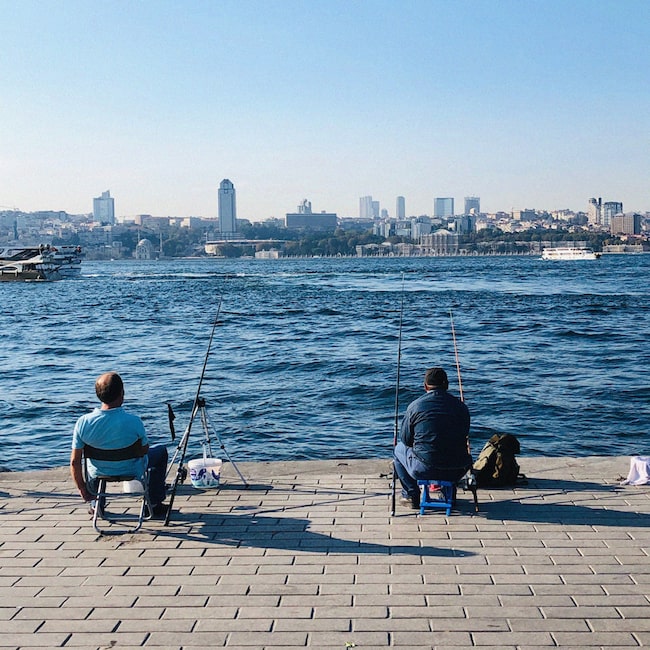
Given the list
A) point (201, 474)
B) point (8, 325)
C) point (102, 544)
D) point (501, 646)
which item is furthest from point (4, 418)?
point (8, 325)

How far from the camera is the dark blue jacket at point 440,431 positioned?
5508 mm

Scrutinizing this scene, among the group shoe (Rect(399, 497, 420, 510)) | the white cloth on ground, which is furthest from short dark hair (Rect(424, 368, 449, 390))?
the white cloth on ground

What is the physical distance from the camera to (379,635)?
3799 millimetres

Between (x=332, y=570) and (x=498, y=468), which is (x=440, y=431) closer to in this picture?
(x=498, y=468)

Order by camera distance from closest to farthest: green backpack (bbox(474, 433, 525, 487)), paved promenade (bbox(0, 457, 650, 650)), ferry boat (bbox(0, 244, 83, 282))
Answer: paved promenade (bbox(0, 457, 650, 650))
green backpack (bbox(474, 433, 525, 487))
ferry boat (bbox(0, 244, 83, 282))

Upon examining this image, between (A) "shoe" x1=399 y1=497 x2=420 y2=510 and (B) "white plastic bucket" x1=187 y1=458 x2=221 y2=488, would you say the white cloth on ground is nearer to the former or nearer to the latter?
(A) "shoe" x1=399 y1=497 x2=420 y2=510

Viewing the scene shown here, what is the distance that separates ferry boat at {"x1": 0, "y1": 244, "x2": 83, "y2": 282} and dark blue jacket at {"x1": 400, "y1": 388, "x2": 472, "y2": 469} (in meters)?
76.3

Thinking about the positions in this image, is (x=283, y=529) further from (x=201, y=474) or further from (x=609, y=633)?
(x=609, y=633)

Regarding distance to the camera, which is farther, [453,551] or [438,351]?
[438,351]

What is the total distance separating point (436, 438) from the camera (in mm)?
5512

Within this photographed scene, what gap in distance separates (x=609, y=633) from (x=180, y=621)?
1.93 metres

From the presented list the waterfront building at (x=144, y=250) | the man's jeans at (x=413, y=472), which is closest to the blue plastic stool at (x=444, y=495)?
the man's jeans at (x=413, y=472)

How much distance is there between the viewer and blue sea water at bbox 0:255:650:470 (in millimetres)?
11805

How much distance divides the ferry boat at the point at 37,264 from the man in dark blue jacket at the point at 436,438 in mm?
76223
